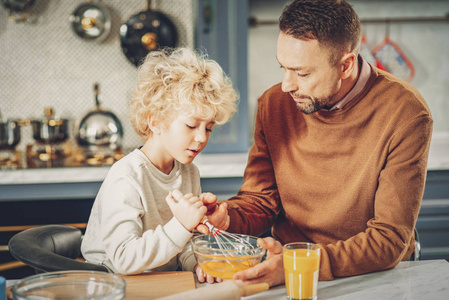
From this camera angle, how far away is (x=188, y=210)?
1115 millimetres

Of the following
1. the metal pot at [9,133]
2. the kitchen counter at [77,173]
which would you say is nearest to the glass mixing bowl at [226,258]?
the kitchen counter at [77,173]

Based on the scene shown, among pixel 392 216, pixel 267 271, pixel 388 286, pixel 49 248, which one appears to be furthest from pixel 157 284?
pixel 392 216

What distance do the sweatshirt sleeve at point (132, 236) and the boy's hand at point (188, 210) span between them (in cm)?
2

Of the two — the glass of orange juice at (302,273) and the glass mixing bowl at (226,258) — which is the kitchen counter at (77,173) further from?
the glass of orange juice at (302,273)

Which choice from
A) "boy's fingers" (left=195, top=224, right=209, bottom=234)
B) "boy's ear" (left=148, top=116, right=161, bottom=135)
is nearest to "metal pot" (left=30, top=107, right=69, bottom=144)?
"boy's ear" (left=148, top=116, right=161, bottom=135)

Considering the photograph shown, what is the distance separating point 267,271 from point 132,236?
1.05 feet

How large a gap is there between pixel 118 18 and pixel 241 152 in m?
1.15

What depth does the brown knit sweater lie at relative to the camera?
4.09 ft

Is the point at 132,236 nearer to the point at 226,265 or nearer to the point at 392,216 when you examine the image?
the point at 226,265

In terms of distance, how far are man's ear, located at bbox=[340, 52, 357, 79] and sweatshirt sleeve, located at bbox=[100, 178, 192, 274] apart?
70 cm

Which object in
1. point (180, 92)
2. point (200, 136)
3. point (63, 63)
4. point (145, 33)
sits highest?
point (145, 33)

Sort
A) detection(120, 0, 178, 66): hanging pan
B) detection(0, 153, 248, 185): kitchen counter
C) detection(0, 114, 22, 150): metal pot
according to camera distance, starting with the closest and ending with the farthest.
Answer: detection(0, 153, 248, 185): kitchen counter < detection(0, 114, 22, 150): metal pot < detection(120, 0, 178, 66): hanging pan

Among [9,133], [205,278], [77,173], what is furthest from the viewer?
[9,133]

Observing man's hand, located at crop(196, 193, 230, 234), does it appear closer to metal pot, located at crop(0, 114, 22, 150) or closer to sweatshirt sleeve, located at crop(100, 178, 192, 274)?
sweatshirt sleeve, located at crop(100, 178, 192, 274)
